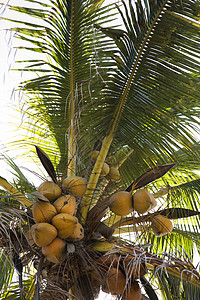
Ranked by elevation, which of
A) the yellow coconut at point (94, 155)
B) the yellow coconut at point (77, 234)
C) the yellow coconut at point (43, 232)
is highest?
the yellow coconut at point (94, 155)

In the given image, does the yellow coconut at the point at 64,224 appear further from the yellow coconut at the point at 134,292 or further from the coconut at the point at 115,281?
the yellow coconut at the point at 134,292

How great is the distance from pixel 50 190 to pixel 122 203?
40 centimetres

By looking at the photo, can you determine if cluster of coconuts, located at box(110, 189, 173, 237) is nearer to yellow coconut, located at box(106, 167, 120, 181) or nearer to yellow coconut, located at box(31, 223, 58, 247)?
yellow coconut, located at box(31, 223, 58, 247)

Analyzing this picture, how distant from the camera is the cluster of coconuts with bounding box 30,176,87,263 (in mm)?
1897

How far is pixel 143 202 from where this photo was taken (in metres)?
2.05

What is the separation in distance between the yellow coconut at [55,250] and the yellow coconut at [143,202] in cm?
44

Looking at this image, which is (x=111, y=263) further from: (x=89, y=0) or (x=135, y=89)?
(x=89, y=0)

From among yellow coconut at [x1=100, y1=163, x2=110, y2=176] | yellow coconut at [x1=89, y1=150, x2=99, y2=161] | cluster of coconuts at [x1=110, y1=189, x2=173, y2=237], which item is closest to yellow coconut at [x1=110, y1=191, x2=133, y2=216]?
cluster of coconuts at [x1=110, y1=189, x2=173, y2=237]

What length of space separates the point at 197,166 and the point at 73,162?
137 centimetres

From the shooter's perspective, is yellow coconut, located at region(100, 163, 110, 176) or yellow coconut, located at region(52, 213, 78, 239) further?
yellow coconut, located at region(100, 163, 110, 176)

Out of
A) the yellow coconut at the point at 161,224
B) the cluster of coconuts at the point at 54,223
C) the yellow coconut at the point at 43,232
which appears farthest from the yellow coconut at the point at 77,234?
the yellow coconut at the point at 161,224

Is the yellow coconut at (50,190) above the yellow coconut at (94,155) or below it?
below

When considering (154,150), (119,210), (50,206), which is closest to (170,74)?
(154,150)

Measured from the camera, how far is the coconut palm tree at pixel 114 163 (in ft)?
6.63
